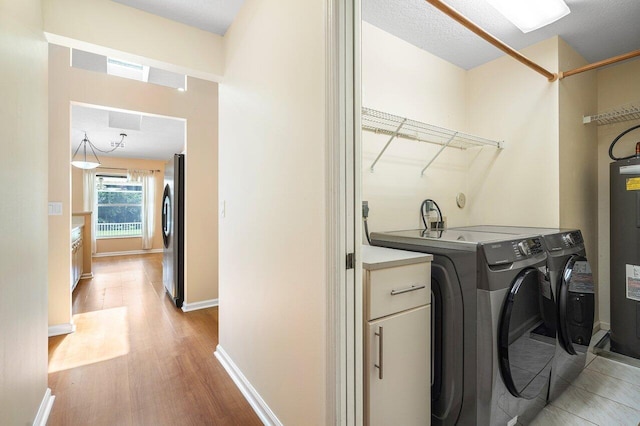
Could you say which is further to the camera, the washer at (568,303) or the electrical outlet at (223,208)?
the electrical outlet at (223,208)

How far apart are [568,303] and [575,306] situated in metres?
0.12

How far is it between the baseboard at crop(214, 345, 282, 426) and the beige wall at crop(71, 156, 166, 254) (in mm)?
6541

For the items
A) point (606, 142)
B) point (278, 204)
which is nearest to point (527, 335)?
point (278, 204)

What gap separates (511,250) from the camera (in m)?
1.43

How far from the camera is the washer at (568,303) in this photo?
5.47 ft

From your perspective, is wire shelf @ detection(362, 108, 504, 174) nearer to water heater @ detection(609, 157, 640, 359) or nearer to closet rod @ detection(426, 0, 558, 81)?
closet rod @ detection(426, 0, 558, 81)

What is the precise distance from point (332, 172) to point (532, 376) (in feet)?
4.73

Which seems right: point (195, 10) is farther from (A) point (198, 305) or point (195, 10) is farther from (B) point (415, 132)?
(A) point (198, 305)

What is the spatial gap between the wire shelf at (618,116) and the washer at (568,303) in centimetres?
109

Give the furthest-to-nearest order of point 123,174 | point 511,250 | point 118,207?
point 118,207 < point 123,174 < point 511,250

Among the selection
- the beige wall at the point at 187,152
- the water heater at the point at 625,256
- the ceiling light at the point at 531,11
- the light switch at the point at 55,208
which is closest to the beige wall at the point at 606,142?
the water heater at the point at 625,256

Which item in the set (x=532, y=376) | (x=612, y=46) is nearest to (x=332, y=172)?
(x=532, y=376)

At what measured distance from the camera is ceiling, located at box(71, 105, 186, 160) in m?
4.00

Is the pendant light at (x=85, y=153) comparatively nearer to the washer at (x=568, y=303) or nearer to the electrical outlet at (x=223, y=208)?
the electrical outlet at (x=223, y=208)
